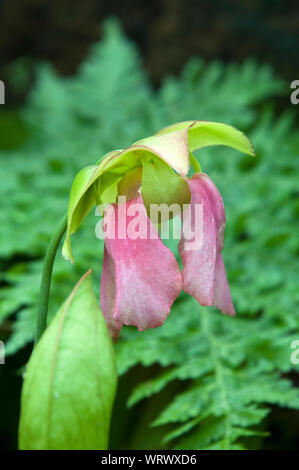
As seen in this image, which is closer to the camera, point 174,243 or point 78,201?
point 78,201

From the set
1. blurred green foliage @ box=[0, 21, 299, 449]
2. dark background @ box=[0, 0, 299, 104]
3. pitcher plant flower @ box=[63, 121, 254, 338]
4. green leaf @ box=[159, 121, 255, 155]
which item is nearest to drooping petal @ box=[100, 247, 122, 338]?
pitcher plant flower @ box=[63, 121, 254, 338]

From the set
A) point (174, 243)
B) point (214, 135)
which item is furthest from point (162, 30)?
point (214, 135)

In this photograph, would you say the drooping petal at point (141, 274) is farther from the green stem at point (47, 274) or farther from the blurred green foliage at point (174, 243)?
the blurred green foliage at point (174, 243)

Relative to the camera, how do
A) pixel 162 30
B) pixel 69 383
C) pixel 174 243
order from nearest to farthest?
pixel 69 383 → pixel 174 243 → pixel 162 30

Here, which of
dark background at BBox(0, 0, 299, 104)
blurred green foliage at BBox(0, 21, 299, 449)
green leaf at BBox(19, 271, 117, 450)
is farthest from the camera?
dark background at BBox(0, 0, 299, 104)

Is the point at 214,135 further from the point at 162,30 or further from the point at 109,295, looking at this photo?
the point at 162,30

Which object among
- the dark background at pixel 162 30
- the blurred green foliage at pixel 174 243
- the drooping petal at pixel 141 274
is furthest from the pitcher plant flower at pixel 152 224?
the dark background at pixel 162 30

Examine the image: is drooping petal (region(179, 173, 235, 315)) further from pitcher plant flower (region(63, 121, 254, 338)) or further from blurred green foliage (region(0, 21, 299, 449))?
blurred green foliage (region(0, 21, 299, 449))
